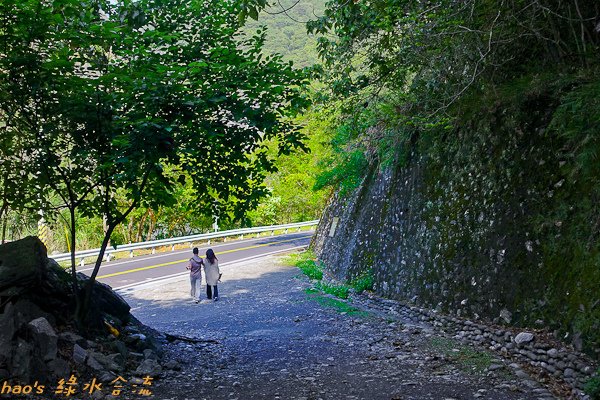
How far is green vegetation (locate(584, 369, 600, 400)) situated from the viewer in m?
5.50

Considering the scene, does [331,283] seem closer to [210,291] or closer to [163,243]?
[210,291]

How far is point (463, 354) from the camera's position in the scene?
8094mm

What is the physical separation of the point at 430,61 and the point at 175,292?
12835 mm

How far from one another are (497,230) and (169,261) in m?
21.5

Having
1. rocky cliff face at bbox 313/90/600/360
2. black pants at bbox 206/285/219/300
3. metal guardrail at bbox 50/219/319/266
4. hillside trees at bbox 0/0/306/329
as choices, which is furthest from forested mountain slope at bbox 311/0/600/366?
metal guardrail at bbox 50/219/319/266

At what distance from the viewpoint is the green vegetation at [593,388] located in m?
5.50

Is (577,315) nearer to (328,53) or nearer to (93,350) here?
(93,350)

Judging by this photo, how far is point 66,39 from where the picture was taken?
7777 mm

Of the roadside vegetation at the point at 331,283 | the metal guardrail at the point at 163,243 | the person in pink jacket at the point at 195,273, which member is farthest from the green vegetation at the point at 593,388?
the metal guardrail at the point at 163,243

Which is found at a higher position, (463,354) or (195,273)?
(195,273)

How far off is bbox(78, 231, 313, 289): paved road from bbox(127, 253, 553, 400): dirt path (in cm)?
708

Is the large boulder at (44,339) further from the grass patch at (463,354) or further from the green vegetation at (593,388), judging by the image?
the green vegetation at (593,388)

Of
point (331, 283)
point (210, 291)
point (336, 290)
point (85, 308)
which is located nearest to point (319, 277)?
point (331, 283)

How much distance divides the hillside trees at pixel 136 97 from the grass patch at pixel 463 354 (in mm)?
3905
